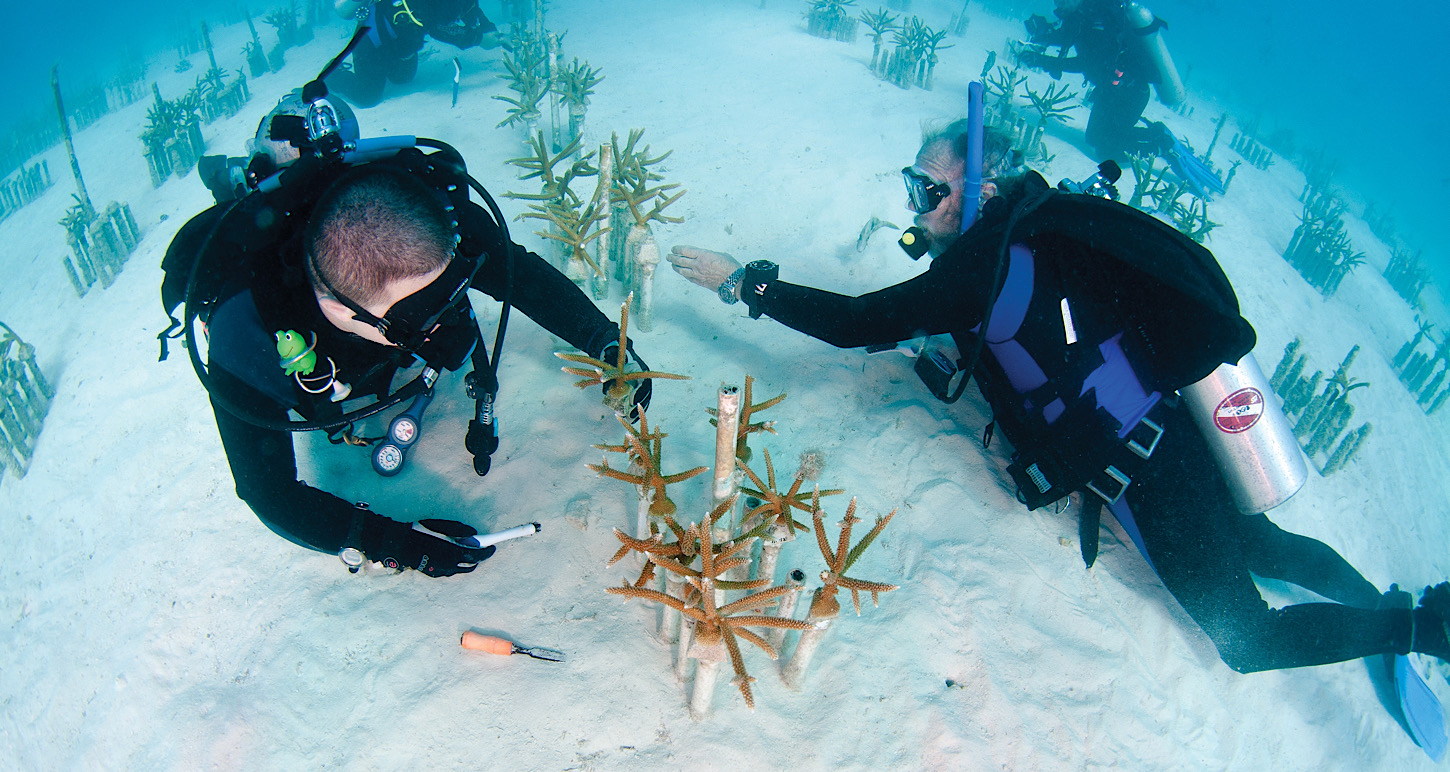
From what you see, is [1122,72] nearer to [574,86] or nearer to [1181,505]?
[574,86]

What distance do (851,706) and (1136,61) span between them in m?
12.3

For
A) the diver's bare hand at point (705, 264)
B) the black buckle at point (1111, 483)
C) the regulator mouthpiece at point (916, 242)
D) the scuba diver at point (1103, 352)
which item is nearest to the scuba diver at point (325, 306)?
the diver's bare hand at point (705, 264)

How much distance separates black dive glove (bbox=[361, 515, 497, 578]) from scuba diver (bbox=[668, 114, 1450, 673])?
2053 millimetres

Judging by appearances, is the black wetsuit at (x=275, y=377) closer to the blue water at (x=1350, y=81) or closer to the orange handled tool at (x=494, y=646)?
the orange handled tool at (x=494, y=646)

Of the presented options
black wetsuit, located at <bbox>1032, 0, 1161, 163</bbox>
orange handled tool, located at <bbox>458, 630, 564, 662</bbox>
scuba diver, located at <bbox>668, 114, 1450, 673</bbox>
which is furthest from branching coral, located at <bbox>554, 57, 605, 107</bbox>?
black wetsuit, located at <bbox>1032, 0, 1161, 163</bbox>

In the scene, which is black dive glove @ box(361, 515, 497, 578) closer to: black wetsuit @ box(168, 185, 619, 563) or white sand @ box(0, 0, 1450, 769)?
black wetsuit @ box(168, 185, 619, 563)

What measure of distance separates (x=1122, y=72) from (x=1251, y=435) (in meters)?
9.95

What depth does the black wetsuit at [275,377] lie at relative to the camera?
75.6 inches

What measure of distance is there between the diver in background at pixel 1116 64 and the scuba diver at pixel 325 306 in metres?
11.0

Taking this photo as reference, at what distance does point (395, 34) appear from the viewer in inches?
356

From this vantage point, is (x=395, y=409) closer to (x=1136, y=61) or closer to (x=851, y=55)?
(x=851, y=55)

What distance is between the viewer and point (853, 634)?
92.0 inches

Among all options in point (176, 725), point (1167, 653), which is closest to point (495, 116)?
point (176, 725)

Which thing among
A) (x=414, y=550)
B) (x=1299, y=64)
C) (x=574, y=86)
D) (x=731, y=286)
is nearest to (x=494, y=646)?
(x=414, y=550)
